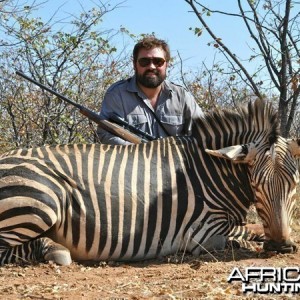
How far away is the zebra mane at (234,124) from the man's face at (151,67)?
1131mm

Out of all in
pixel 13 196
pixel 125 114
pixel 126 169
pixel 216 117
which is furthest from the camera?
pixel 125 114

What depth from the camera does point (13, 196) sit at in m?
3.72

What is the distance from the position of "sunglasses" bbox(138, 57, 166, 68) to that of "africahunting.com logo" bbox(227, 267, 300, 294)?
107 inches

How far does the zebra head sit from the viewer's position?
3.64 metres

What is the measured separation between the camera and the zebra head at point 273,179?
364 cm

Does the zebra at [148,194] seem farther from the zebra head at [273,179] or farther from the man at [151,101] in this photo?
the man at [151,101]

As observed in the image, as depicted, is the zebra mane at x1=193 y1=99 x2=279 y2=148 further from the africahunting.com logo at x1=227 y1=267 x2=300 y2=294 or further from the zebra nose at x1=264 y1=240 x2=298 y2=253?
the africahunting.com logo at x1=227 y1=267 x2=300 y2=294

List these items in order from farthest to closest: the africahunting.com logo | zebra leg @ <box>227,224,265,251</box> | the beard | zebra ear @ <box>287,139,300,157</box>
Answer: the beard
zebra leg @ <box>227,224,265,251</box>
zebra ear @ <box>287,139,300,157</box>
the africahunting.com logo

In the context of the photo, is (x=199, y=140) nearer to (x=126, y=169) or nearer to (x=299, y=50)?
(x=126, y=169)

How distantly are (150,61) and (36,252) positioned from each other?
2463mm

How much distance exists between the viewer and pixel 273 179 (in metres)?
3.71

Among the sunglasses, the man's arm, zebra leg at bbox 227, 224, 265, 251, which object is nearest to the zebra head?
zebra leg at bbox 227, 224, 265, 251

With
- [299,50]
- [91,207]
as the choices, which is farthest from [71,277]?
[299,50]

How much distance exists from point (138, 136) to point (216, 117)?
833 mm
